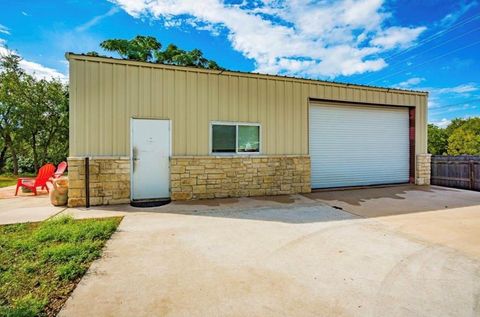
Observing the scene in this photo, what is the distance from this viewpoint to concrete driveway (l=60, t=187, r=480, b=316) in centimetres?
240

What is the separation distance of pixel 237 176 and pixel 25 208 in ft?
17.7

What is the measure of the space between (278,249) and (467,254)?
8.54 ft

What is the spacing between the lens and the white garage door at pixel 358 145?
948cm

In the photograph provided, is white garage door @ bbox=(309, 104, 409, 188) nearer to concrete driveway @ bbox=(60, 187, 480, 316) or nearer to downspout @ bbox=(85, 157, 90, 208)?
concrete driveway @ bbox=(60, 187, 480, 316)

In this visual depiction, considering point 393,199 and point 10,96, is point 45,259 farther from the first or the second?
point 10,96

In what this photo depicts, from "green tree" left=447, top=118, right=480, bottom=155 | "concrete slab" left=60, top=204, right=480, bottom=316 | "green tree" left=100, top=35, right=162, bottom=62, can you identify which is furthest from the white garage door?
"green tree" left=447, top=118, right=480, bottom=155

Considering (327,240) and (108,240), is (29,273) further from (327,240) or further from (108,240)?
(327,240)

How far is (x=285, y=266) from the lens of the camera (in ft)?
10.7

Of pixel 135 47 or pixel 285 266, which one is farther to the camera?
pixel 135 47

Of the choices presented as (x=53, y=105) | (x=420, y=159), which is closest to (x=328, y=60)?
(x=420, y=159)

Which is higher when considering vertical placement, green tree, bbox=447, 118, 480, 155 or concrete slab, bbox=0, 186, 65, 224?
green tree, bbox=447, 118, 480, 155

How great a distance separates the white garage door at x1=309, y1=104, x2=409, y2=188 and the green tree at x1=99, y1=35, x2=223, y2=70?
1271 centimetres

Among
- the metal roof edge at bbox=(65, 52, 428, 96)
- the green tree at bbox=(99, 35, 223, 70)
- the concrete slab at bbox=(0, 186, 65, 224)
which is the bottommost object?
the concrete slab at bbox=(0, 186, 65, 224)

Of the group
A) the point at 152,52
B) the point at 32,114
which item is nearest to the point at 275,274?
the point at 32,114
